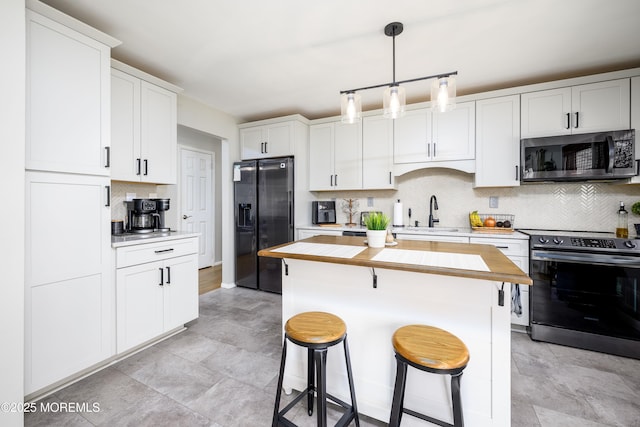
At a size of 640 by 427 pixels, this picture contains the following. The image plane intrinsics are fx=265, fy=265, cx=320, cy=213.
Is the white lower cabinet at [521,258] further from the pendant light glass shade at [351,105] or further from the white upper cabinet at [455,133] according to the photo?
the pendant light glass shade at [351,105]

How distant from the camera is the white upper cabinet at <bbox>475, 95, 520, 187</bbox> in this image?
287 centimetres

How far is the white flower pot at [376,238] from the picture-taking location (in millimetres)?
1857

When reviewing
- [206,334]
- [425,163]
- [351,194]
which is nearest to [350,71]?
[425,163]

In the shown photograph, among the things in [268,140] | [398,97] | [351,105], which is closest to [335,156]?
[268,140]

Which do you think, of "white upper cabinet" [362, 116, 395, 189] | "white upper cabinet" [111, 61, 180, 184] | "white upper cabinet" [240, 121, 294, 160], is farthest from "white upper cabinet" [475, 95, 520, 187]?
"white upper cabinet" [111, 61, 180, 184]

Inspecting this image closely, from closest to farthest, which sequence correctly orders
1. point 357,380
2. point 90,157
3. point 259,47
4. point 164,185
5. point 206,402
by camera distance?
point 357,380, point 206,402, point 90,157, point 259,47, point 164,185

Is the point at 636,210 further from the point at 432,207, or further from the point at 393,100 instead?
the point at 393,100

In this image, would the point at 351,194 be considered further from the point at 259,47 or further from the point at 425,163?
the point at 259,47

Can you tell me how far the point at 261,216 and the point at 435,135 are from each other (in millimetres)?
2553

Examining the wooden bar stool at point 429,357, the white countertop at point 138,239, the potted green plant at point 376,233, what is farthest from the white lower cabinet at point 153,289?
the wooden bar stool at point 429,357

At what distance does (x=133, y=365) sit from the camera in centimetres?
211

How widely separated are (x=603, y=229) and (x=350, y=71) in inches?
123

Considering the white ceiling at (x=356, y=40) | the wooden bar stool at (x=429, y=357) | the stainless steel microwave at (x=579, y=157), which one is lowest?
the wooden bar stool at (x=429, y=357)

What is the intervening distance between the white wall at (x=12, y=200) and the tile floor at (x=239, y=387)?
0.41m
